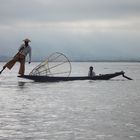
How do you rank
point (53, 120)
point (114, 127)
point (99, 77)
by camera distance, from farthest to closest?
point (99, 77)
point (53, 120)
point (114, 127)

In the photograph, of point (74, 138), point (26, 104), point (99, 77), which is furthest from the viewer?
point (99, 77)

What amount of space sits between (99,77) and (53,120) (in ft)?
81.8

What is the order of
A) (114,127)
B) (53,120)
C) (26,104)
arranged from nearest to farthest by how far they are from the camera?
(114,127) → (53,120) → (26,104)

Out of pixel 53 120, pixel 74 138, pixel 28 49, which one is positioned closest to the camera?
pixel 74 138

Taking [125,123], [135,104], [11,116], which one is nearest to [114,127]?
[125,123]

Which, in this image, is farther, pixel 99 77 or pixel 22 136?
pixel 99 77

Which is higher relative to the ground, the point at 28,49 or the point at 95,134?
the point at 28,49

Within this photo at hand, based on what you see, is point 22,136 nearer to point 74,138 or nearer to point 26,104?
point 74,138

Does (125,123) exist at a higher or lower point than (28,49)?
lower

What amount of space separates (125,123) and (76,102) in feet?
23.4

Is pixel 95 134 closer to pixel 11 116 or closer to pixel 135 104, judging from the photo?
pixel 11 116

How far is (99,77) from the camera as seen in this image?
4050cm

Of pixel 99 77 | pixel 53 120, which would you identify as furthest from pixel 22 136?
pixel 99 77

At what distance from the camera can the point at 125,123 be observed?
49.9 ft
